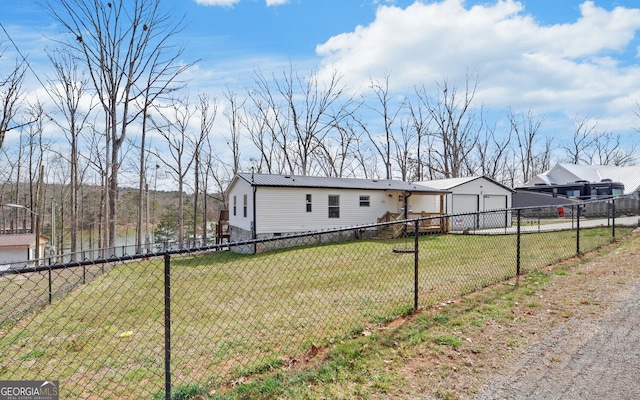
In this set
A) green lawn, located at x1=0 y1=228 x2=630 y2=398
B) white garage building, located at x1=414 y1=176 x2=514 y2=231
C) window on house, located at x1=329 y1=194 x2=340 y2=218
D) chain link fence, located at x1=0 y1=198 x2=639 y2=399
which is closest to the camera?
chain link fence, located at x1=0 y1=198 x2=639 y2=399

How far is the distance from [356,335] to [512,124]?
4027cm

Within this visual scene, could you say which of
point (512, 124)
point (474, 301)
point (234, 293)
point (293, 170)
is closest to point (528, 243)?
point (474, 301)

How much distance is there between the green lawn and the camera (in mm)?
3678

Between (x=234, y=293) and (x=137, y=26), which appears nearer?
(x=234, y=293)

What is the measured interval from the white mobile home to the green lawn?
6.94m

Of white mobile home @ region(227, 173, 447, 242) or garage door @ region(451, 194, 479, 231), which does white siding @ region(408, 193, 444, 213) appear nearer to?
white mobile home @ region(227, 173, 447, 242)

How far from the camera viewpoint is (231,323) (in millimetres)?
5395

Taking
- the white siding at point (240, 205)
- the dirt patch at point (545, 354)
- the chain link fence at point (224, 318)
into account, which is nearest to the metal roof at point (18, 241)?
the white siding at point (240, 205)

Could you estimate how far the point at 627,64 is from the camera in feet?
67.3

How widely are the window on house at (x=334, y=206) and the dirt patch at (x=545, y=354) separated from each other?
13.4 meters

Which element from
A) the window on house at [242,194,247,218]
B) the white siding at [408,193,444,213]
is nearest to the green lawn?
the window on house at [242,194,247,218]

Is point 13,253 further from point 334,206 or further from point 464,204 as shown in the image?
point 464,204

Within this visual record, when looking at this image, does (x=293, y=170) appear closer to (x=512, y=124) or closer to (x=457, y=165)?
(x=457, y=165)

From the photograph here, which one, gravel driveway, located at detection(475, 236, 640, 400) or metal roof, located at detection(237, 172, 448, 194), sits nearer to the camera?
gravel driveway, located at detection(475, 236, 640, 400)
